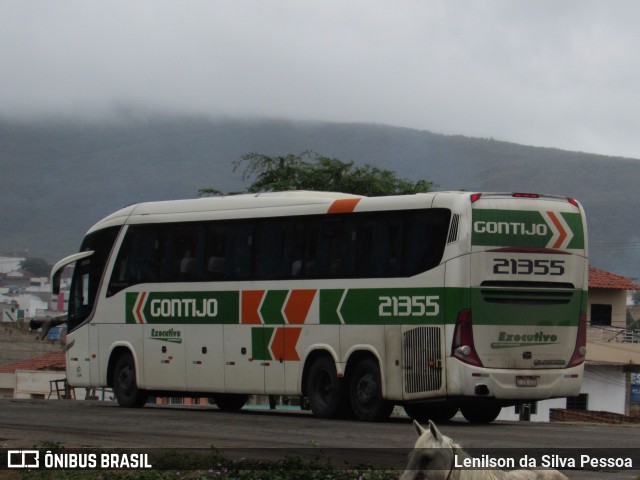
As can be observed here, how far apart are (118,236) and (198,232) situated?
242 cm

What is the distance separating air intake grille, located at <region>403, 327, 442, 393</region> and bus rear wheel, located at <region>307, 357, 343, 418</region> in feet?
5.54

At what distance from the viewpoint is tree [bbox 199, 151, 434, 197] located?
203 ft

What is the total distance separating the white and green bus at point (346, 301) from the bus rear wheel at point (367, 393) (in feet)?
0.09

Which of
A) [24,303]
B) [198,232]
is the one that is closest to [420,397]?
[198,232]

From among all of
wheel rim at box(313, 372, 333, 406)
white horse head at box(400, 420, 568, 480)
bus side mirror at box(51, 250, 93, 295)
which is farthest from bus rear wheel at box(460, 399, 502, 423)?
white horse head at box(400, 420, 568, 480)

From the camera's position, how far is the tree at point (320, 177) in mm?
61844

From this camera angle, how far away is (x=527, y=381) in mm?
21953

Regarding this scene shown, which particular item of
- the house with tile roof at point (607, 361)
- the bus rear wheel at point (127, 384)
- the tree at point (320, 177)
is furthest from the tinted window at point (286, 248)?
the tree at point (320, 177)

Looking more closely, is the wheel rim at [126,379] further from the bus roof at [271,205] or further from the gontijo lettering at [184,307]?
the bus roof at [271,205]

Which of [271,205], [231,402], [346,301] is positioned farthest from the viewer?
[231,402]

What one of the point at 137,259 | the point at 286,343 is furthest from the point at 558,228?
the point at 137,259

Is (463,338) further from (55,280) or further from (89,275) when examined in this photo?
(55,280)

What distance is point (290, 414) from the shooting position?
86.2ft

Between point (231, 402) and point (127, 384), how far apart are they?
207cm
